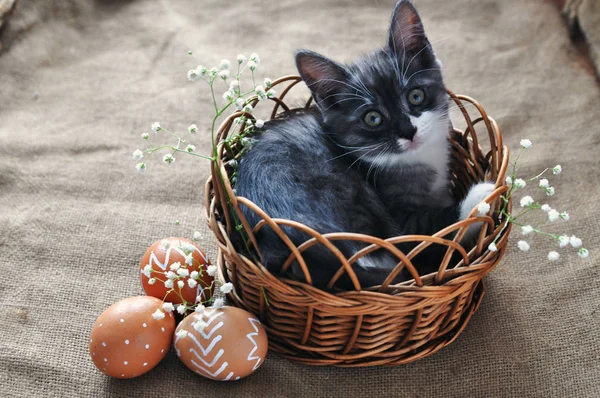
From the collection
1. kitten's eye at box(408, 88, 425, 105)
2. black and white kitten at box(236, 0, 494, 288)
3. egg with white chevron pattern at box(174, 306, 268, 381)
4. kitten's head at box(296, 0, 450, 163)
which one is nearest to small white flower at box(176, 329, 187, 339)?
egg with white chevron pattern at box(174, 306, 268, 381)

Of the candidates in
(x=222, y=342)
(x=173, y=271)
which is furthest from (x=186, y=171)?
(x=222, y=342)

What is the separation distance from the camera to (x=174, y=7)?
2924 millimetres

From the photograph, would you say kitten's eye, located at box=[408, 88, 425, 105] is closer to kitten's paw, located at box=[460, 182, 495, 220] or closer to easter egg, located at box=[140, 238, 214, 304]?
kitten's paw, located at box=[460, 182, 495, 220]

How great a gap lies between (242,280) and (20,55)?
1.66 metres

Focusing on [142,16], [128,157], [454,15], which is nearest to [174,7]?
[142,16]

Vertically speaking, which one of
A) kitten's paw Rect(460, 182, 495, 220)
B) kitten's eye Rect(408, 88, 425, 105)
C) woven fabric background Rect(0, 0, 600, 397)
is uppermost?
kitten's eye Rect(408, 88, 425, 105)

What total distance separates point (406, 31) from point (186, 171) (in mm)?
934

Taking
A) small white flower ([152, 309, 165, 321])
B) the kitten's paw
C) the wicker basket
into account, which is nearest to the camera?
the wicker basket

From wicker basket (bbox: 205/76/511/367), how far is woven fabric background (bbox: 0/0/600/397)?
7 centimetres

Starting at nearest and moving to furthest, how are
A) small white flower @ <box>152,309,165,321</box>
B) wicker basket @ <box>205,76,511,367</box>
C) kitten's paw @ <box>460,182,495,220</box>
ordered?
1. wicker basket @ <box>205,76,511,367</box>
2. small white flower @ <box>152,309,165,321</box>
3. kitten's paw @ <box>460,182,495,220</box>

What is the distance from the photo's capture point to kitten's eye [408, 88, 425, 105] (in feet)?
5.26

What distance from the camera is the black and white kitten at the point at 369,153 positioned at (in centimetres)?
152

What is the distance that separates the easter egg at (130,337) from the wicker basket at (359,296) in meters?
0.23

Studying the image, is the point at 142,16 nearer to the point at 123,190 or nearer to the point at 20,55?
→ the point at 20,55
